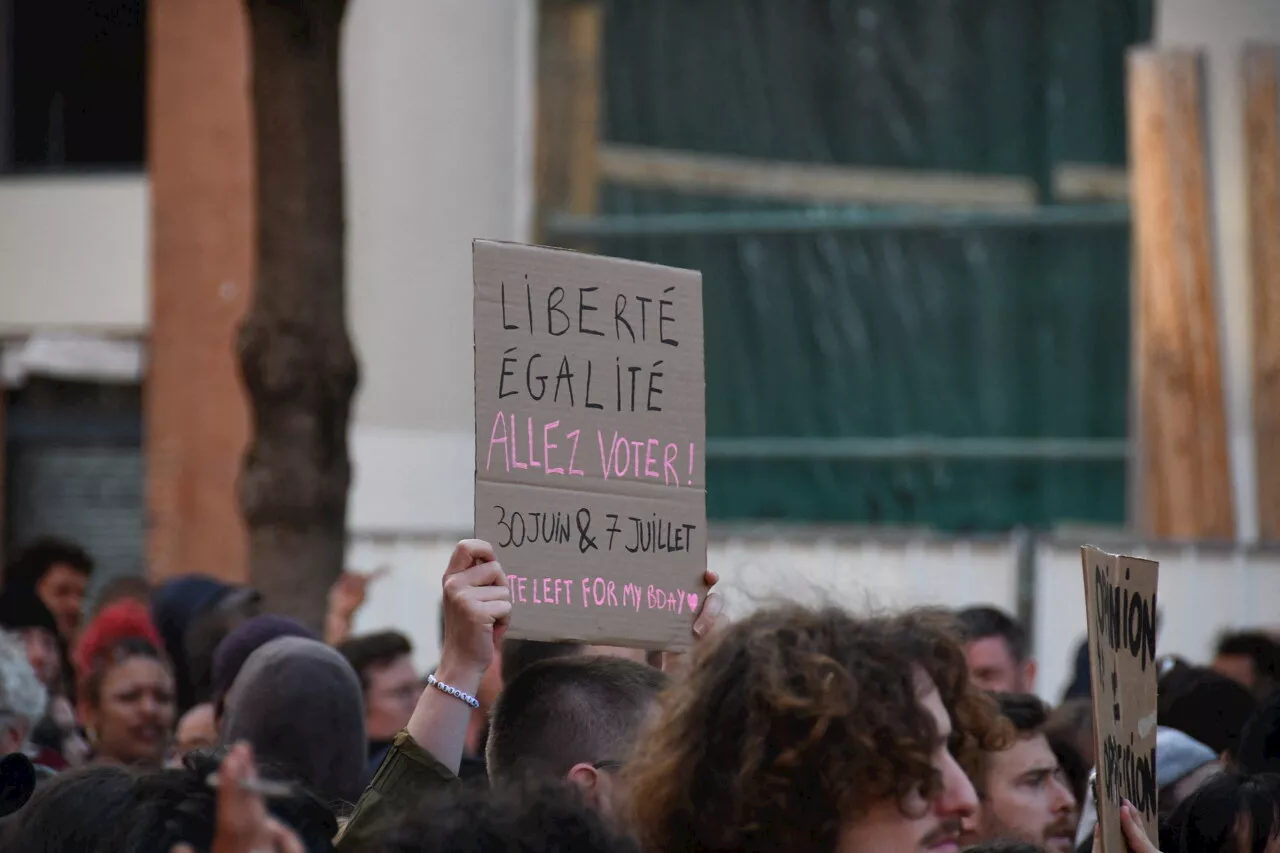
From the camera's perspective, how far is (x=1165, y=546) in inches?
392

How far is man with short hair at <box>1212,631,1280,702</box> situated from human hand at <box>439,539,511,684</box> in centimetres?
472

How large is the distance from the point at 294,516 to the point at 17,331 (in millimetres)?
8827

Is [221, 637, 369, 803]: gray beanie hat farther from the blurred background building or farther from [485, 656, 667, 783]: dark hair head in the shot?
the blurred background building

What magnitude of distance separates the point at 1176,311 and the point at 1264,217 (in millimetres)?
850

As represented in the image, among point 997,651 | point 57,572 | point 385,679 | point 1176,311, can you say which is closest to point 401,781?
point 385,679

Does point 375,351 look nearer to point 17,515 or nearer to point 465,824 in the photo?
point 17,515

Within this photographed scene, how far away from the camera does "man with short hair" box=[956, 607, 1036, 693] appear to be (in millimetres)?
6598

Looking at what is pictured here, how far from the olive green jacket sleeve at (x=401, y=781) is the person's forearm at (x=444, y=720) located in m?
0.02

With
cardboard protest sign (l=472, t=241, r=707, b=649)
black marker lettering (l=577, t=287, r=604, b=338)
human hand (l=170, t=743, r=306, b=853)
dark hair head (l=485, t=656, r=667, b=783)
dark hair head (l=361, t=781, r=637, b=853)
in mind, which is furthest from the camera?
black marker lettering (l=577, t=287, r=604, b=338)

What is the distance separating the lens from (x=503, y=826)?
2.47 meters

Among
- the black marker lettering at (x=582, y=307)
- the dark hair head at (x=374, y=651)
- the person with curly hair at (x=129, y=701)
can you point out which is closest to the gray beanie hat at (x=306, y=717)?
the black marker lettering at (x=582, y=307)

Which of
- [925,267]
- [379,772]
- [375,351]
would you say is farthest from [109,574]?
[379,772]

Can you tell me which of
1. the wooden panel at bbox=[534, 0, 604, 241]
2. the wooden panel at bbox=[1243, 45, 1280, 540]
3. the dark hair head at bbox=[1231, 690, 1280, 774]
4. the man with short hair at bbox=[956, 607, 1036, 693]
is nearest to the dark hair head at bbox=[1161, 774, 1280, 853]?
the dark hair head at bbox=[1231, 690, 1280, 774]

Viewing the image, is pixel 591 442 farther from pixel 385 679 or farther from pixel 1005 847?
pixel 385 679
